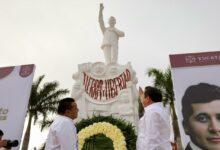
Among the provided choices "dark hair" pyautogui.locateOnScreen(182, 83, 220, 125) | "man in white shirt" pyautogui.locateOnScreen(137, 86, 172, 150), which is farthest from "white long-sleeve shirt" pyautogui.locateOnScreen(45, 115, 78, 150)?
"dark hair" pyautogui.locateOnScreen(182, 83, 220, 125)

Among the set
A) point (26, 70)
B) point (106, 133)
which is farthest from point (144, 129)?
point (106, 133)

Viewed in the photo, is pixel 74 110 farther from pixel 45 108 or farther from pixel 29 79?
pixel 45 108

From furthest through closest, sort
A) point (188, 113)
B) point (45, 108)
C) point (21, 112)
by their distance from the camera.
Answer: point (45, 108) → point (188, 113) → point (21, 112)

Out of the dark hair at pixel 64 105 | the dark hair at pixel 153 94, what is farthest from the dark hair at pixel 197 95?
the dark hair at pixel 64 105

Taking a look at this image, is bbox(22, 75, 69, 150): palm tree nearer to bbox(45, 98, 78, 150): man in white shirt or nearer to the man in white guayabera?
the man in white guayabera

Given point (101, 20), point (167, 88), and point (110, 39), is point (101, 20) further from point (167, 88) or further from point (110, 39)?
point (167, 88)

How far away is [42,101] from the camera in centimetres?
2097

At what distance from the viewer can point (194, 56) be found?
6949 mm

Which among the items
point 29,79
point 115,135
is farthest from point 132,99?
point 29,79

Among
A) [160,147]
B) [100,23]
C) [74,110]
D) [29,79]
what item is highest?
[100,23]

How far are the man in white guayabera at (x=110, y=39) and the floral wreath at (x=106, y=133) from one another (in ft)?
15.6

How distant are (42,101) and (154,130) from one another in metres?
17.4

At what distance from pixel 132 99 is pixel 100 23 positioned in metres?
4.23

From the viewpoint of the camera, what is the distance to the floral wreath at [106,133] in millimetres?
9477
